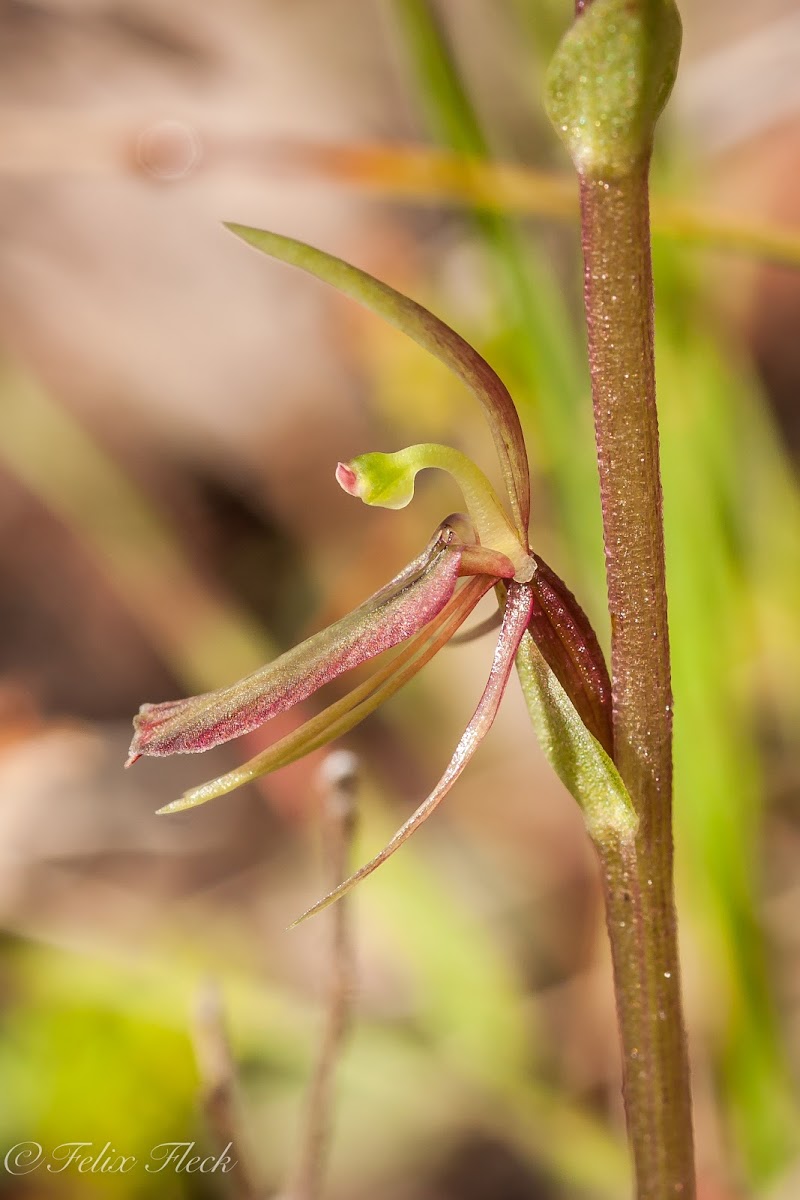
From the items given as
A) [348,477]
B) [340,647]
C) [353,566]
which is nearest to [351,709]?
[340,647]

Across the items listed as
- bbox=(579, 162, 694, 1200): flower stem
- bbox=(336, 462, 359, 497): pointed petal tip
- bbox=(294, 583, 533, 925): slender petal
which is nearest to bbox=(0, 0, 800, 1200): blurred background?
bbox=(579, 162, 694, 1200): flower stem

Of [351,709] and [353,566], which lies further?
[353,566]

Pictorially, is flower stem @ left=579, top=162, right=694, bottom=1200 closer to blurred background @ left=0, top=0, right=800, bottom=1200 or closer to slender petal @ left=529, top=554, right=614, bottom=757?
slender petal @ left=529, top=554, right=614, bottom=757

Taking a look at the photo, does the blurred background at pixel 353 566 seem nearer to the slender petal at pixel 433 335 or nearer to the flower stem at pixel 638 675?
the flower stem at pixel 638 675

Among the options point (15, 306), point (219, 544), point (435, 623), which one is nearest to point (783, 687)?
point (219, 544)

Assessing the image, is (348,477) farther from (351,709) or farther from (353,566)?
(353,566)

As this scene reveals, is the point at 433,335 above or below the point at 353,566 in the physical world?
below
